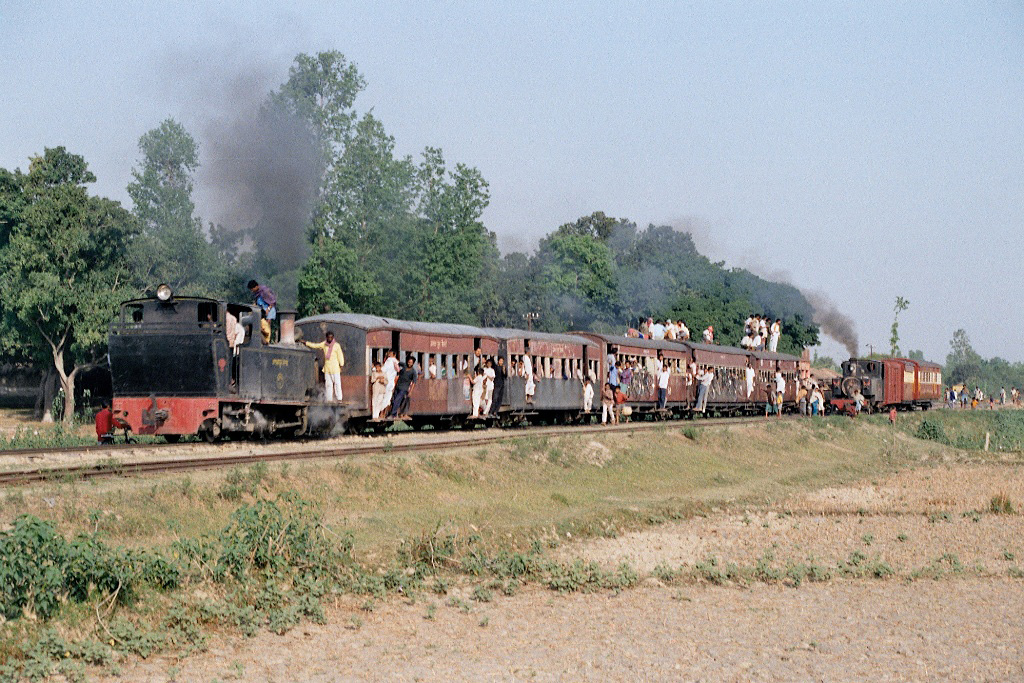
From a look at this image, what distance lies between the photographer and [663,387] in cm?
3969

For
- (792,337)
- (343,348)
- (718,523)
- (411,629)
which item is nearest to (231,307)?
(343,348)

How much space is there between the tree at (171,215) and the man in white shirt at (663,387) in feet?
132

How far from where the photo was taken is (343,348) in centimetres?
2634

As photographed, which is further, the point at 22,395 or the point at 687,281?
the point at 687,281

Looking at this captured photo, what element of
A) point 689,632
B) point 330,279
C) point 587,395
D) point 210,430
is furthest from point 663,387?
point 689,632

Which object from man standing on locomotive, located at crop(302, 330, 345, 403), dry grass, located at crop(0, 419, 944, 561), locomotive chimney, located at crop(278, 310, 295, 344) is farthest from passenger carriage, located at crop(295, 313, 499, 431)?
dry grass, located at crop(0, 419, 944, 561)

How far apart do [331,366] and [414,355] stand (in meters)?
4.22

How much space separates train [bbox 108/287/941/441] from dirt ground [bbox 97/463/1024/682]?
26.7 ft

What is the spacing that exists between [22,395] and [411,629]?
62.6 meters

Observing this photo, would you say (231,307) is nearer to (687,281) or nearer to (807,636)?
(807,636)

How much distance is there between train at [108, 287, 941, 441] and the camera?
20.4 m

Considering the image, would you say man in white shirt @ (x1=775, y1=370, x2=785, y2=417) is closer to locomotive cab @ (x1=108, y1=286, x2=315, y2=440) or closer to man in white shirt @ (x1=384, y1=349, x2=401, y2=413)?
man in white shirt @ (x1=384, y1=349, x2=401, y2=413)

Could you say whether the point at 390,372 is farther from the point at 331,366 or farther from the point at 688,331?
the point at 688,331

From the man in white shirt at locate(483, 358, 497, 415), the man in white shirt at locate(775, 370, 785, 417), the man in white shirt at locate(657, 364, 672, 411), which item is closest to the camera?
the man in white shirt at locate(483, 358, 497, 415)
